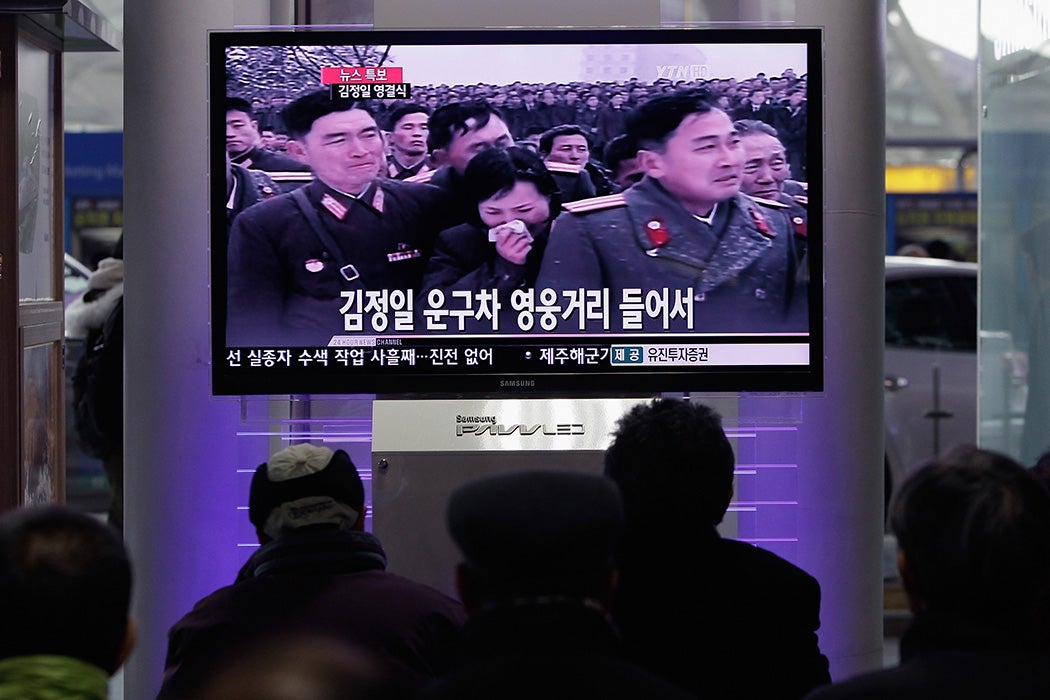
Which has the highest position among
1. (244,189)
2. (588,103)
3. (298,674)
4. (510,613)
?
(588,103)

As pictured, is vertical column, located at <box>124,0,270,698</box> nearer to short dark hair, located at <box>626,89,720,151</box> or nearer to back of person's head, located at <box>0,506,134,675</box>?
short dark hair, located at <box>626,89,720,151</box>

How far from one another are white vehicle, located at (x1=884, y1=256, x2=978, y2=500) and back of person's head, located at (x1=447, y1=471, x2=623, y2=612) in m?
5.40

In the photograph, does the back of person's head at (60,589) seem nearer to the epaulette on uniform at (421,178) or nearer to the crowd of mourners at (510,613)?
the crowd of mourners at (510,613)

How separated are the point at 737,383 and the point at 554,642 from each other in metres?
2.07

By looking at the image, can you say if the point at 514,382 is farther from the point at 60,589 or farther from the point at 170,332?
the point at 60,589

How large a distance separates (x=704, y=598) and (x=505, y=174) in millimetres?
1448

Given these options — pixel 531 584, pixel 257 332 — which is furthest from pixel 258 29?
pixel 531 584

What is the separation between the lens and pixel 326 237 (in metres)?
3.60

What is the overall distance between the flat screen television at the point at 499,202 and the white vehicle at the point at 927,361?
3.47 metres

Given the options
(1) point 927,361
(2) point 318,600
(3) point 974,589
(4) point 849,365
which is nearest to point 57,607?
(2) point 318,600

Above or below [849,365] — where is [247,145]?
above

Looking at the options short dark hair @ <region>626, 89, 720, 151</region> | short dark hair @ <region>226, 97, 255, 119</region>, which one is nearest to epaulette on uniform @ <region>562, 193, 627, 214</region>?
short dark hair @ <region>626, 89, 720, 151</region>

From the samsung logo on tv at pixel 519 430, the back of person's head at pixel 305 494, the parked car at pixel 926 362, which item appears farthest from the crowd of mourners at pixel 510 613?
the parked car at pixel 926 362

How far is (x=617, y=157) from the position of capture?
3592 millimetres
